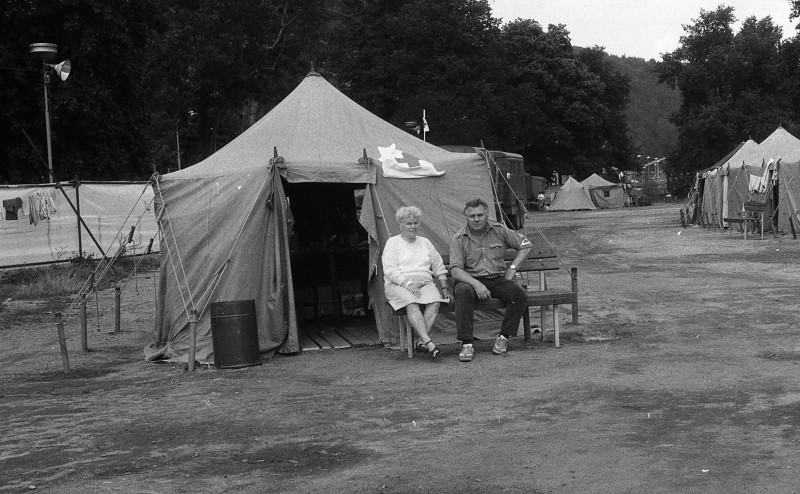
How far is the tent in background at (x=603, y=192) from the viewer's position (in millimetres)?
75438

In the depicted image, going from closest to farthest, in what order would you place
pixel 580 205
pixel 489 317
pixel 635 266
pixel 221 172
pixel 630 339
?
pixel 630 339
pixel 221 172
pixel 489 317
pixel 635 266
pixel 580 205

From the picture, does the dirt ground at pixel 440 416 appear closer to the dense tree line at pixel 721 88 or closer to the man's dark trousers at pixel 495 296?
the man's dark trousers at pixel 495 296

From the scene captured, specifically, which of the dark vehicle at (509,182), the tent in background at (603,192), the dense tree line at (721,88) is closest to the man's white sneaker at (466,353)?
the dark vehicle at (509,182)

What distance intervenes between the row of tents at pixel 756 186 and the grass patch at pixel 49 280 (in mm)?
17355

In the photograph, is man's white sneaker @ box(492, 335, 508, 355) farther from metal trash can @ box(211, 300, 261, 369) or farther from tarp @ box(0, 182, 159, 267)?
tarp @ box(0, 182, 159, 267)

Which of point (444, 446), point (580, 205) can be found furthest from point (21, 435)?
point (580, 205)

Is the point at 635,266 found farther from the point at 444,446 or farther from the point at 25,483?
the point at 25,483

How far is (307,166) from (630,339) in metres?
3.86

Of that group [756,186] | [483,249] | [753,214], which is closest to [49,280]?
[483,249]

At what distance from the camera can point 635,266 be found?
20.4 m

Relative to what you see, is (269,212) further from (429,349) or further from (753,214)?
(753,214)

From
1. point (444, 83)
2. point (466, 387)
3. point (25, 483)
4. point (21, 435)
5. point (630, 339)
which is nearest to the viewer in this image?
point (25, 483)

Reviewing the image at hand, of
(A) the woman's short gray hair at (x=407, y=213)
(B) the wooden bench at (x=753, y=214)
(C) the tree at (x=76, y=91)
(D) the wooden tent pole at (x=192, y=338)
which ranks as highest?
(C) the tree at (x=76, y=91)

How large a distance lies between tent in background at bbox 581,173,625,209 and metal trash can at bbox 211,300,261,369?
6653cm
